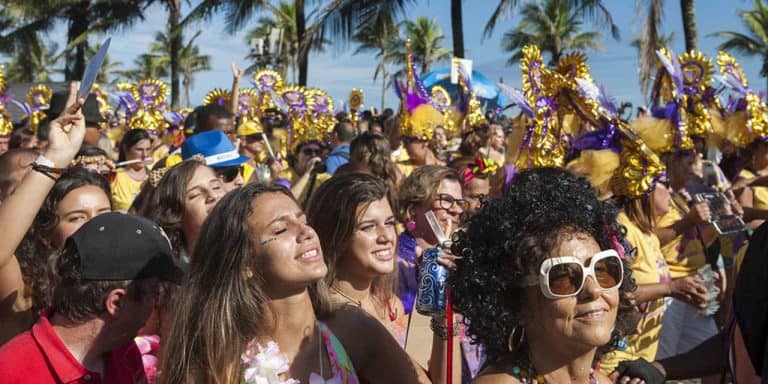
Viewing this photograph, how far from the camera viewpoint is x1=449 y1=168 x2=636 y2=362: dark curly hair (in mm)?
2412

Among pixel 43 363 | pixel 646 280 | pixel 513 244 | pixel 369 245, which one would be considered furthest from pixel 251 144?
pixel 513 244

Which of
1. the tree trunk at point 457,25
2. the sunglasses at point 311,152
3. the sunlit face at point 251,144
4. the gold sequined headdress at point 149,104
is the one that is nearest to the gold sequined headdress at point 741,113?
the sunglasses at point 311,152

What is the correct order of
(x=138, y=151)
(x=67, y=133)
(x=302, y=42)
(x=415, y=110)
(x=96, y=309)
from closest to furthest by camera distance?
1. (x=96, y=309)
2. (x=67, y=133)
3. (x=138, y=151)
4. (x=415, y=110)
5. (x=302, y=42)

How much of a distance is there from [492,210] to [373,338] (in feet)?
2.20

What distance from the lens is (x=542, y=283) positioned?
234 centimetres

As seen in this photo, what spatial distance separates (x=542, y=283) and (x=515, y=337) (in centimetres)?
21

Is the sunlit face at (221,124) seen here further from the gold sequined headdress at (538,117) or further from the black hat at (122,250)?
the black hat at (122,250)

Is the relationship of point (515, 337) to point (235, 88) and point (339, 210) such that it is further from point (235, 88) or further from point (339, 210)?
point (235, 88)

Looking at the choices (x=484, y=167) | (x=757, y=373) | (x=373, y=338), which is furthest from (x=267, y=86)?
(x=757, y=373)

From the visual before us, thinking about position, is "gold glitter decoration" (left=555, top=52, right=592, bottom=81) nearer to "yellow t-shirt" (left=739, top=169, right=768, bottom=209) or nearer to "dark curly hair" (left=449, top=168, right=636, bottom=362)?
"yellow t-shirt" (left=739, top=169, right=768, bottom=209)

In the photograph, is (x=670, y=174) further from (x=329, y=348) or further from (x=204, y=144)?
(x=329, y=348)

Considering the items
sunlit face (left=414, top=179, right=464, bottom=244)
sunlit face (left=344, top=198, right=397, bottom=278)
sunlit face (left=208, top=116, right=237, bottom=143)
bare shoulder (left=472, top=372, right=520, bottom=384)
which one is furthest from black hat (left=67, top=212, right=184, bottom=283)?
sunlit face (left=208, top=116, right=237, bottom=143)

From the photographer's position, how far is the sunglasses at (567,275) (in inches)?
91.6

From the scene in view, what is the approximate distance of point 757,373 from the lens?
2.14m
